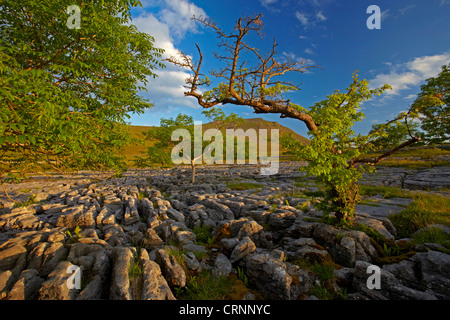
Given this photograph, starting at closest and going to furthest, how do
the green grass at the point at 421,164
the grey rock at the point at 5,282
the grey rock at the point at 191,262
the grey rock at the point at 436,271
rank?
1. the grey rock at the point at 5,282
2. the grey rock at the point at 436,271
3. the grey rock at the point at 191,262
4. the green grass at the point at 421,164

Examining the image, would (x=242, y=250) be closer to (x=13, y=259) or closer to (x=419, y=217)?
(x=13, y=259)

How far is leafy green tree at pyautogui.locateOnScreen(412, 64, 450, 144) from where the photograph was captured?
20.7ft

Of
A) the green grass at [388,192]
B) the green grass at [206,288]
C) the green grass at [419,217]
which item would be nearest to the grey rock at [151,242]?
the green grass at [206,288]

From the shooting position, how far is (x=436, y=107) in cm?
1630

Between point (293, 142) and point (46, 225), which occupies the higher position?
point (293, 142)

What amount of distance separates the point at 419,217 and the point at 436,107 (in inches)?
573

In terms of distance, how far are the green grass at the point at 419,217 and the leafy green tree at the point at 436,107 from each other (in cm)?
350

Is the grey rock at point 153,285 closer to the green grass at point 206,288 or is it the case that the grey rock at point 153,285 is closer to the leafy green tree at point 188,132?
the green grass at point 206,288

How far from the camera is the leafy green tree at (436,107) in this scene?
6301 millimetres

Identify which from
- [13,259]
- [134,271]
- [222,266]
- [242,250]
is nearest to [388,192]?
[242,250]
